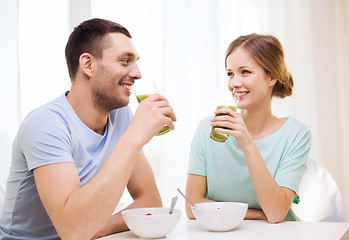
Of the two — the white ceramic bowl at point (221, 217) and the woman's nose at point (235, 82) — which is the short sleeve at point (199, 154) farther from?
the white ceramic bowl at point (221, 217)

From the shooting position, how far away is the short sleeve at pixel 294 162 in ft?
4.83

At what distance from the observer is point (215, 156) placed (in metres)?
1.67

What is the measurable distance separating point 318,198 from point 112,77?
0.95 metres

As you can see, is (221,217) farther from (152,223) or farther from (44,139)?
(44,139)

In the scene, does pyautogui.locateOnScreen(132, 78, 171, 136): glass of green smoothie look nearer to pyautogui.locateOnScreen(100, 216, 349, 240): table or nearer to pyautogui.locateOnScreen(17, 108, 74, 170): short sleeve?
pyautogui.locateOnScreen(17, 108, 74, 170): short sleeve

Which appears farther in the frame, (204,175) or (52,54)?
(52,54)

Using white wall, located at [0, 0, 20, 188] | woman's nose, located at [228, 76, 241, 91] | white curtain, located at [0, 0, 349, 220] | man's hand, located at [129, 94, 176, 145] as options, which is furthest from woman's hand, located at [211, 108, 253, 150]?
white curtain, located at [0, 0, 349, 220]

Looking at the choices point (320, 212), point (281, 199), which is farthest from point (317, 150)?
point (281, 199)

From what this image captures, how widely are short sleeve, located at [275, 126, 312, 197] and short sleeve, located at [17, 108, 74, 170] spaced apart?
2.55 feet

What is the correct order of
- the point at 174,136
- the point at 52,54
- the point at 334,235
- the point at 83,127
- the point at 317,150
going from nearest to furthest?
1. the point at 334,235
2. the point at 83,127
3. the point at 52,54
4. the point at 174,136
5. the point at 317,150

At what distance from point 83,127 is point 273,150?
0.76 meters

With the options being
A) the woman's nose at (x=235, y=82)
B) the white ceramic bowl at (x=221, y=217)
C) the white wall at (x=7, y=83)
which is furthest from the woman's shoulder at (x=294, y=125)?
the white wall at (x=7, y=83)

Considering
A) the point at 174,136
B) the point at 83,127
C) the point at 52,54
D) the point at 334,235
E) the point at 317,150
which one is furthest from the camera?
the point at 317,150

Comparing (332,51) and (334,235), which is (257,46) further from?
(332,51)
